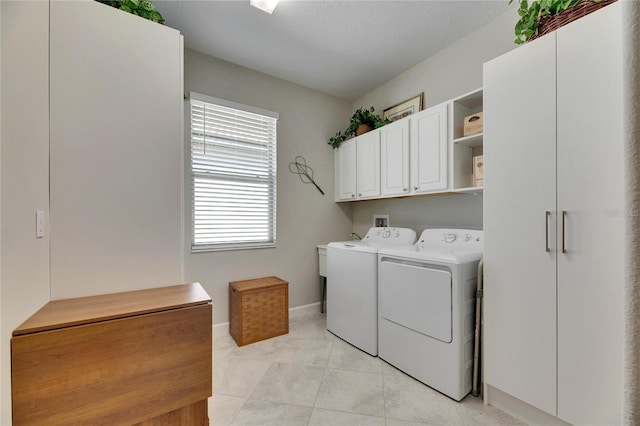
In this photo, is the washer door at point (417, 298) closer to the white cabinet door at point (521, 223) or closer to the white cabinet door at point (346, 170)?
the white cabinet door at point (521, 223)

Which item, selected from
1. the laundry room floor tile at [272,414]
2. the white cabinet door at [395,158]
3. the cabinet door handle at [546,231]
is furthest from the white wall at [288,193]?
the cabinet door handle at [546,231]

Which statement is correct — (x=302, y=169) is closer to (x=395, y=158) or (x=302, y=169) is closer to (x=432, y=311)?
(x=395, y=158)

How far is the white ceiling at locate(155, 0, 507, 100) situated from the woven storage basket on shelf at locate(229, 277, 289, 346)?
2.28 m

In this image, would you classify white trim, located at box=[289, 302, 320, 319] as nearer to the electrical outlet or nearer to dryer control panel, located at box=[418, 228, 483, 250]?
dryer control panel, located at box=[418, 228, 483, 250]

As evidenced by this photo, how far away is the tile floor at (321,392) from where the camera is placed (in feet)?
5.04

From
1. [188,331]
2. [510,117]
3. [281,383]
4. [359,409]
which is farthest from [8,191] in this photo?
[510,117]

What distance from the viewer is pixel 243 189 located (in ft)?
9.17

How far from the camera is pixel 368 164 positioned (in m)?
2.89

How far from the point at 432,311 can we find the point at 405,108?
210 cm

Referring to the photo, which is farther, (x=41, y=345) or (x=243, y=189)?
(x=243, y=189)

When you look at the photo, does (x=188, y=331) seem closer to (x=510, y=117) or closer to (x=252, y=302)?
(x=252, y=302)

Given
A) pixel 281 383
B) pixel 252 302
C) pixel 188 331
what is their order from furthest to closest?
pixel 252 302 < pixel 281 383 < pixel 188 331

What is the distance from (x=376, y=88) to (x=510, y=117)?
1994mm

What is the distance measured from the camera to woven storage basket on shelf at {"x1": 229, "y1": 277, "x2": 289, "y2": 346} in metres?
2.41
